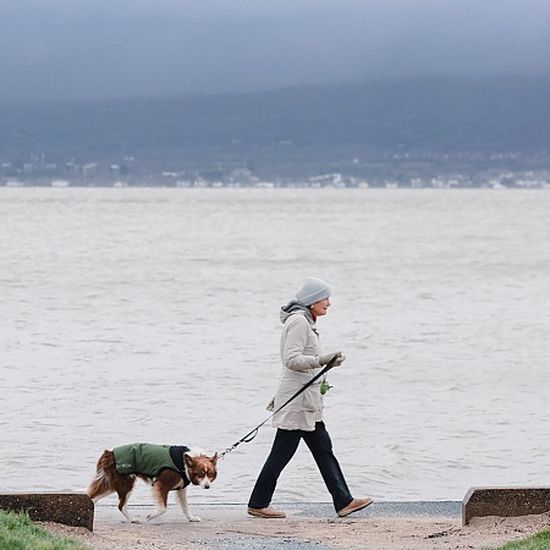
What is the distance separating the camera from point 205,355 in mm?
26297

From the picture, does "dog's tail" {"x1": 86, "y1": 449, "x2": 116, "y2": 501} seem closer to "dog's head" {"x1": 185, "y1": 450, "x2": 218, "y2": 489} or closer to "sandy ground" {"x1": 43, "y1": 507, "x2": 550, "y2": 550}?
"sandy ground" {"x1": 43, "y1": 507, "x2": 550, "y2": 550}

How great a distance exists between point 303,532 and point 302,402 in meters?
0.88

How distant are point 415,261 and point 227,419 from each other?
51133 mm

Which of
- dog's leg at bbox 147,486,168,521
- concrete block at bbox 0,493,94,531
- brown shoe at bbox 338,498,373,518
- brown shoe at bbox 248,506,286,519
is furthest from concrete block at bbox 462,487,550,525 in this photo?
concrete block at bbox 0,493,94,531

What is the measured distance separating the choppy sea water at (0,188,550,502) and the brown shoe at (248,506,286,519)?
2584 mm

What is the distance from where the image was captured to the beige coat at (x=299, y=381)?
10.2m

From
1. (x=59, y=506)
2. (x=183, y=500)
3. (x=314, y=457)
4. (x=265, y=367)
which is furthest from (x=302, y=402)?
(x=265, y=367)

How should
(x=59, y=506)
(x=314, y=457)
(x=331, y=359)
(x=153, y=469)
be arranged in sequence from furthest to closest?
(x=314, y=457) < (x=331, y=359) < (x=153, y=469) < (x=59, y=506)

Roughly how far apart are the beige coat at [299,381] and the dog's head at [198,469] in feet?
2.37

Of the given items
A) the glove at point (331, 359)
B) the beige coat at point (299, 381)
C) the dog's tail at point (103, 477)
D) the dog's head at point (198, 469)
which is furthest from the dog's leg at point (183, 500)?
the glove at point (331, 359)

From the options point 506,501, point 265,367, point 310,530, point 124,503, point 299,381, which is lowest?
point 265,367

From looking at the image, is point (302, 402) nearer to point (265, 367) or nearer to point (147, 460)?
point (147, 460)

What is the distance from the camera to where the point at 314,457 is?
10.6m

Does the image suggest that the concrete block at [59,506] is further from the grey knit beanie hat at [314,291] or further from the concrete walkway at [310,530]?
the grey knit beanie hat at [314,291]
